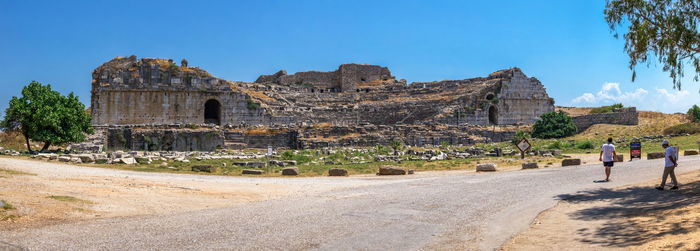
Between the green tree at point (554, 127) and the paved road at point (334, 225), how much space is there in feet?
106

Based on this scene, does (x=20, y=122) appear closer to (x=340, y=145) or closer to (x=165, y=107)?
(x=165, y=107)

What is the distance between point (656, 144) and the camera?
105 feet

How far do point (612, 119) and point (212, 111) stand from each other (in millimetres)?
36025

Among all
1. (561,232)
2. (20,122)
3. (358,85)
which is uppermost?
(358,85)

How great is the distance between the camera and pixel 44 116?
1051 inches

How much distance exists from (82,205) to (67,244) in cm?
291

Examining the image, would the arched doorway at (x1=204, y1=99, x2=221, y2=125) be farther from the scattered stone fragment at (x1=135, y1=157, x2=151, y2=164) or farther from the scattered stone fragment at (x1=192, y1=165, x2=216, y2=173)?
the scattered stone fragment at (x1=192, y1=165, x2=216, y2=173)

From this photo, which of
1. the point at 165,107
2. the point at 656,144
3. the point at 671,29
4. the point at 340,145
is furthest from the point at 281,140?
the point at 671,29

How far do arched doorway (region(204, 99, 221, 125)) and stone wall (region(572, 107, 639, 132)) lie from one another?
3271cm

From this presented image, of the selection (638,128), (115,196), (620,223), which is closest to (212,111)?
(638,128)

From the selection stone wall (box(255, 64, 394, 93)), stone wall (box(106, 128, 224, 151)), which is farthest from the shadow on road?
stone wall (box(255, 64, 394, 93))

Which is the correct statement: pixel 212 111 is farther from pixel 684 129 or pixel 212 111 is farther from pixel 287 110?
pixel 684 129

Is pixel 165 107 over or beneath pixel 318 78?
beneath

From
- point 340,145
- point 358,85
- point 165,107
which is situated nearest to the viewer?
point 340,145
